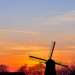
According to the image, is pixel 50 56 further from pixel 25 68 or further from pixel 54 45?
pixel 25 68

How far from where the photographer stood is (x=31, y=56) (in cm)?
8744

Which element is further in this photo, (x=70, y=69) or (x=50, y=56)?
(x=70, y=69)

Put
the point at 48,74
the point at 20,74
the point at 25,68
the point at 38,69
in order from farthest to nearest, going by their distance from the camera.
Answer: the point at 25,68
the point at 38,69
the point at 20,74
the point at 48,74

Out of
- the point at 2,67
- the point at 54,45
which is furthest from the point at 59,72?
the point at 54,45

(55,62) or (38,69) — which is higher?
(55,62)

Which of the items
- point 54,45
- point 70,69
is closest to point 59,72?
point 70,69

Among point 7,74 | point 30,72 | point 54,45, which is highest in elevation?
point 54,45

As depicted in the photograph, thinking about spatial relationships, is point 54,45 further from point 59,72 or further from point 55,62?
point 59,72

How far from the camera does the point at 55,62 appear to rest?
8250 centimetres

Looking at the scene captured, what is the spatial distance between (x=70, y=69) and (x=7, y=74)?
74.4 metres

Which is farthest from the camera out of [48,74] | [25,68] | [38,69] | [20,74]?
[25,68]

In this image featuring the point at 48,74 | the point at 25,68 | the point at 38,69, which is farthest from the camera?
the point at 25,68

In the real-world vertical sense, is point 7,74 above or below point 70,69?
above

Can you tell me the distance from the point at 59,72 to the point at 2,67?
22290 millimetres
